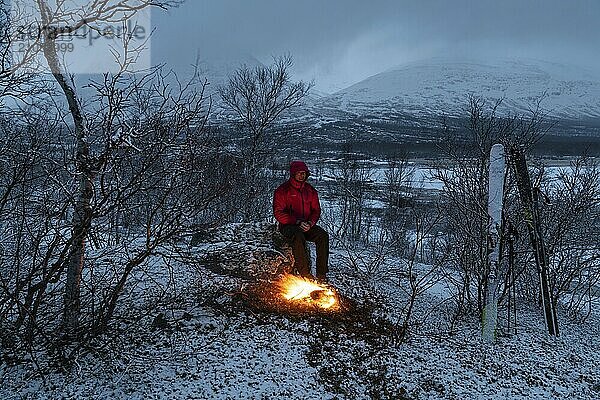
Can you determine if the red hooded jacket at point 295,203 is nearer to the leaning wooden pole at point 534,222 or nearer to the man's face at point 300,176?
the man's face at point 300,176

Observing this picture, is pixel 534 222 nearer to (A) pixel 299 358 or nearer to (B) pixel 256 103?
(A) pixel 299 358

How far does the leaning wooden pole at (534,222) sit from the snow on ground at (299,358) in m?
0.23

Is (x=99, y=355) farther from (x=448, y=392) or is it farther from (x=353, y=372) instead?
(x=448, y=392)

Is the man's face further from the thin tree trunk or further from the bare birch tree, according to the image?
the bare birch tree

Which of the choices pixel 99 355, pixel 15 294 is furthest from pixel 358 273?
pixel 15 294

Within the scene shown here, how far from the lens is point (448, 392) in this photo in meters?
4.36

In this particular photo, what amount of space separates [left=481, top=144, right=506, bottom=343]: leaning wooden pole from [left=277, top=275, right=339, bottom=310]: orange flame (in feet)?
5.82

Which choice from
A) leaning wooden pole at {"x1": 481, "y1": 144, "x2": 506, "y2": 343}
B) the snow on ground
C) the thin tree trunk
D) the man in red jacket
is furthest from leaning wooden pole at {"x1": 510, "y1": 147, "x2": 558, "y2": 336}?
the thin tree trunk

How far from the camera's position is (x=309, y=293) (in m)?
5.69

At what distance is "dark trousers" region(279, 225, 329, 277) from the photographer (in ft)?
19.0

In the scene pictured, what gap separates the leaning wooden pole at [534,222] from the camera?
5.44 m

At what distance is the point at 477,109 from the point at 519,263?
2700 mm

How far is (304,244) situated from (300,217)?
18.0 inches

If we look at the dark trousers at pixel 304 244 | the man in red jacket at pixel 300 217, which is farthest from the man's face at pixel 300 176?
the dark trousers at pixel 304 244
